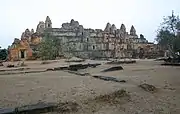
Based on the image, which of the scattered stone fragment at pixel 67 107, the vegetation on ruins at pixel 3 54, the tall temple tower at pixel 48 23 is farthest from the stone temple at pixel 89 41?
the scattered stone fragment at pixel 67 107

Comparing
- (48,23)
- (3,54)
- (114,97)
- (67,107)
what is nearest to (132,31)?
(48,23)

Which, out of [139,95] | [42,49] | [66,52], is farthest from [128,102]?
[66,52]

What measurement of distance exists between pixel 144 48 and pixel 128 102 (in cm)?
5720

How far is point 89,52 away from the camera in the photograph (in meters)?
58.0

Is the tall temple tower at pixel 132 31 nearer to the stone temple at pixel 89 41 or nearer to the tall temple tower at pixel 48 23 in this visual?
the stone temple at pixel 89 41

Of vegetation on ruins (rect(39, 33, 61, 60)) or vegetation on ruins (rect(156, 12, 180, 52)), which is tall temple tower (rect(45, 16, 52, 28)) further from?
vegetation on ruins (rect(156, 12, 180, 52))

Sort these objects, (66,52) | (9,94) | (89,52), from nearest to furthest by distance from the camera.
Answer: (9,94), (66,52), (89,52)

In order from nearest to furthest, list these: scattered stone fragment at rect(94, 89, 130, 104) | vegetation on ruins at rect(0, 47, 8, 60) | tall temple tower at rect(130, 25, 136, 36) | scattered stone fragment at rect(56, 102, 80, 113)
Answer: scattered stone fragment at rect(56, 102, 80, 113) → scattered stone fragment at rect(94, 89, 130, 104) → vegetation on ruins at rect(0, 47, 8, 60) → tall temple tower at rect(130, 25, 136, 36)

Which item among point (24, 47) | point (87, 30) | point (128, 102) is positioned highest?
point (87, 30)

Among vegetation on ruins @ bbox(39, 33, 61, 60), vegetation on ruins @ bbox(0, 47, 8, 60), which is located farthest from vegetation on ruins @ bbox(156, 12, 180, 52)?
vegetation on ruins @ bbox(0, 47, 8, 60)

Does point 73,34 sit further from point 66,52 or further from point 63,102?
point 63,102

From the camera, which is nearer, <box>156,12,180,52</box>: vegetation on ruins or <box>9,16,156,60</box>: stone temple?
<box>156,12,180,52</box>: vegetation on ruins

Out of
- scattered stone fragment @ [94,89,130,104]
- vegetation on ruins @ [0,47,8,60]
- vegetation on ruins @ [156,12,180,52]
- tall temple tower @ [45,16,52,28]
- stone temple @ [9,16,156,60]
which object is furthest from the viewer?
tall temple tower @ [45,16,52,28]

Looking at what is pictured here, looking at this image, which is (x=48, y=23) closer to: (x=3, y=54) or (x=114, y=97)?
(x=3, y=54)
